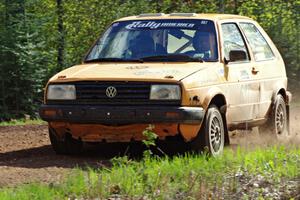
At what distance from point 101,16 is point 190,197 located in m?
12.8

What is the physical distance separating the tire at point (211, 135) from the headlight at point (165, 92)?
0.50m

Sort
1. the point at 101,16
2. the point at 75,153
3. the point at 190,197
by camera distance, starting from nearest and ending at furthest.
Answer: the point at 190,197 < the point at 75,153 < the point at 101,16

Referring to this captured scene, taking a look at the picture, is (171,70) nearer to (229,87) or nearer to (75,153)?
(229,87)

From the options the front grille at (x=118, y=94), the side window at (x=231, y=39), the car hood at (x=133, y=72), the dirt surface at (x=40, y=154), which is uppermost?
the side window at (x=231, y=39)

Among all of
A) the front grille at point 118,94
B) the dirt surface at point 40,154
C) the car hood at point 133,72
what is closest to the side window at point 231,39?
the car hood at point 133,72

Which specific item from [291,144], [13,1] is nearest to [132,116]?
[291,144]

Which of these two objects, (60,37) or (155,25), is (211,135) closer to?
(155,25)

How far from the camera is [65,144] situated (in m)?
10.2

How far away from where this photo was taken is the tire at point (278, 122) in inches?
460

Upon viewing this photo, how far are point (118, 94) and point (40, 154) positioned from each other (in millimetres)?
1640

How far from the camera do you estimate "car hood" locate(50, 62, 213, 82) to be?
9.52 metres

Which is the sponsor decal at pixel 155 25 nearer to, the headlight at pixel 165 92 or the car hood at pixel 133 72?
the car hood at pixel 133 72

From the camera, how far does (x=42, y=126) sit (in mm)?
13812

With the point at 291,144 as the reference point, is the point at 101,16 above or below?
above
